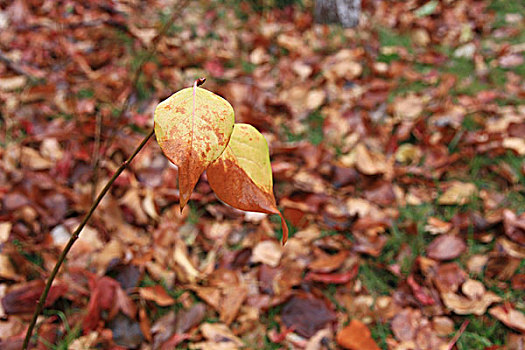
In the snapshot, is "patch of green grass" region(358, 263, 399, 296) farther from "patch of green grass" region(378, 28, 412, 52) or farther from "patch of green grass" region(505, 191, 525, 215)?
"patch of green grass" region(378, 28, 412, 52)

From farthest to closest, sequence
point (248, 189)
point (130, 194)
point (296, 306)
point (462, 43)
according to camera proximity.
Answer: point (462, 43) < point (130, 194) < point (296, 306) < point (248, 189)

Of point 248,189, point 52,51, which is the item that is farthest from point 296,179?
point 52,51

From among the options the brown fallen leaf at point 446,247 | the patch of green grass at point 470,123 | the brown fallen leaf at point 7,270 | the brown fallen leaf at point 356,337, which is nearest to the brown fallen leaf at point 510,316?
the brown fallen leaf at point 446,247

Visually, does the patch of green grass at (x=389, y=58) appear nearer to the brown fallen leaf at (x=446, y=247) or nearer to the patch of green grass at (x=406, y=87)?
the patch of green grass at (x=406, y=87)

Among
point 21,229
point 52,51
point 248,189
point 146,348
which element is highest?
point 248,189

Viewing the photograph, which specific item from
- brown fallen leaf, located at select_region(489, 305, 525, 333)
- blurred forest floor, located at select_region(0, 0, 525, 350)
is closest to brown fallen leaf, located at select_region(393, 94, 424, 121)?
blurred forest floor, located at select_region(0, 0, 525, 350)

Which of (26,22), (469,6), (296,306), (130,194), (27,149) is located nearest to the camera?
(296,306)

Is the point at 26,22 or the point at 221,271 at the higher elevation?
the point at 26,22

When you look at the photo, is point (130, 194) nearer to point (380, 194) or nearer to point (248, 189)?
point (380, 194)
